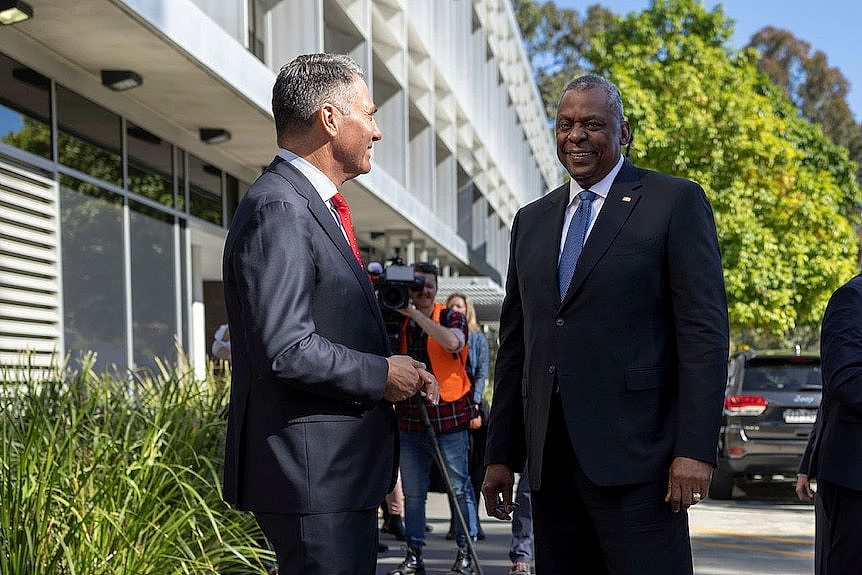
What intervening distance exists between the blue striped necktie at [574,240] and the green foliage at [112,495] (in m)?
2.50

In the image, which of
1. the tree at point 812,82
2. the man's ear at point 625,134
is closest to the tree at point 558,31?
the tree at point 812,82

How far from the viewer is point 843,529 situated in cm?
505

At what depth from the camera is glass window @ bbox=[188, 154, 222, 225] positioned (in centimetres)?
1636

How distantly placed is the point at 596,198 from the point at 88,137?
9.68m

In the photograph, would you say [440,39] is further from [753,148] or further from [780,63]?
[780,63]

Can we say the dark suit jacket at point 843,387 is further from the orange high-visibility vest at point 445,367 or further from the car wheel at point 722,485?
the car wheel at point 722,485

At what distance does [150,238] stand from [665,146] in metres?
20.7

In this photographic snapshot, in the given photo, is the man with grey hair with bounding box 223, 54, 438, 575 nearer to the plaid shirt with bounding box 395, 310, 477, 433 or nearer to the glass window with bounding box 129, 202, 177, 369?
the plaid shirt with bounding box 395, 310, 477, 433

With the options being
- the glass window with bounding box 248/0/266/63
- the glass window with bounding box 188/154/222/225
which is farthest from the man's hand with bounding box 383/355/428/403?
the glass window with bounding box 248/0/266/63

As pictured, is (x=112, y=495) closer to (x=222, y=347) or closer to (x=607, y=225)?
(x=607, y=225)

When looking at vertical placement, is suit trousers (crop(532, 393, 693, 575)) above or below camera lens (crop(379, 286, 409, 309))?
below

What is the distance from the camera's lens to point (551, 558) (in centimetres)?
409

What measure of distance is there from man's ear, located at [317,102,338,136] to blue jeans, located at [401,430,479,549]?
472 cm

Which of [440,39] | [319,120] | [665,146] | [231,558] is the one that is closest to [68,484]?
[231,558]
